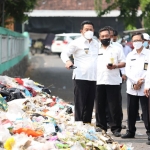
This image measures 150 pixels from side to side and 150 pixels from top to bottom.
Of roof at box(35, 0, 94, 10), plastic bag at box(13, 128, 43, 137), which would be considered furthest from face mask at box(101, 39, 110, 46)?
roof at box(35, 0, 94, 10)

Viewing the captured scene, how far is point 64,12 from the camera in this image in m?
43.5

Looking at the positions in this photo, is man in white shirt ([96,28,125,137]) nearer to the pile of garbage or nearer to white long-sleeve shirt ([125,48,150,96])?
white long-sleeve shirt ([125,48,150,96])

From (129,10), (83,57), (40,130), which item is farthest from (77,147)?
(129,10)

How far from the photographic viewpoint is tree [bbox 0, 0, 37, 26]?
20.2m

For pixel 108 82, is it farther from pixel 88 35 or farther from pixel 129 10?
pixel 129 10

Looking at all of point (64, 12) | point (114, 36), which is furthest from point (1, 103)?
point (64, 12)

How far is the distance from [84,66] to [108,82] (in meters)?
0.67

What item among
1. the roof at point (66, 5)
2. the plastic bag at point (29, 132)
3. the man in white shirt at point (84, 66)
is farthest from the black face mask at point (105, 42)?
the roof at point (66, 5)

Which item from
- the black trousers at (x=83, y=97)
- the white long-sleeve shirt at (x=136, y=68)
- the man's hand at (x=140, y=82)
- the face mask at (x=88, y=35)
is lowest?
the black trousers at (x=83, y=97)

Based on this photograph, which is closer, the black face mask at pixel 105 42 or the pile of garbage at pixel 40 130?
the pile of garbage at pixel 40 130

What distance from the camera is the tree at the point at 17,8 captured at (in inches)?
797

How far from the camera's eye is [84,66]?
29.1 feet

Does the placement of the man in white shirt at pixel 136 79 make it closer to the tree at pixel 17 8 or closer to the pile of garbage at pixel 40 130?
the pile of garbage at pixel 40 130

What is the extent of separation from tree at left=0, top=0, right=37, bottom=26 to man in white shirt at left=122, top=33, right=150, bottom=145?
37.1 ft
